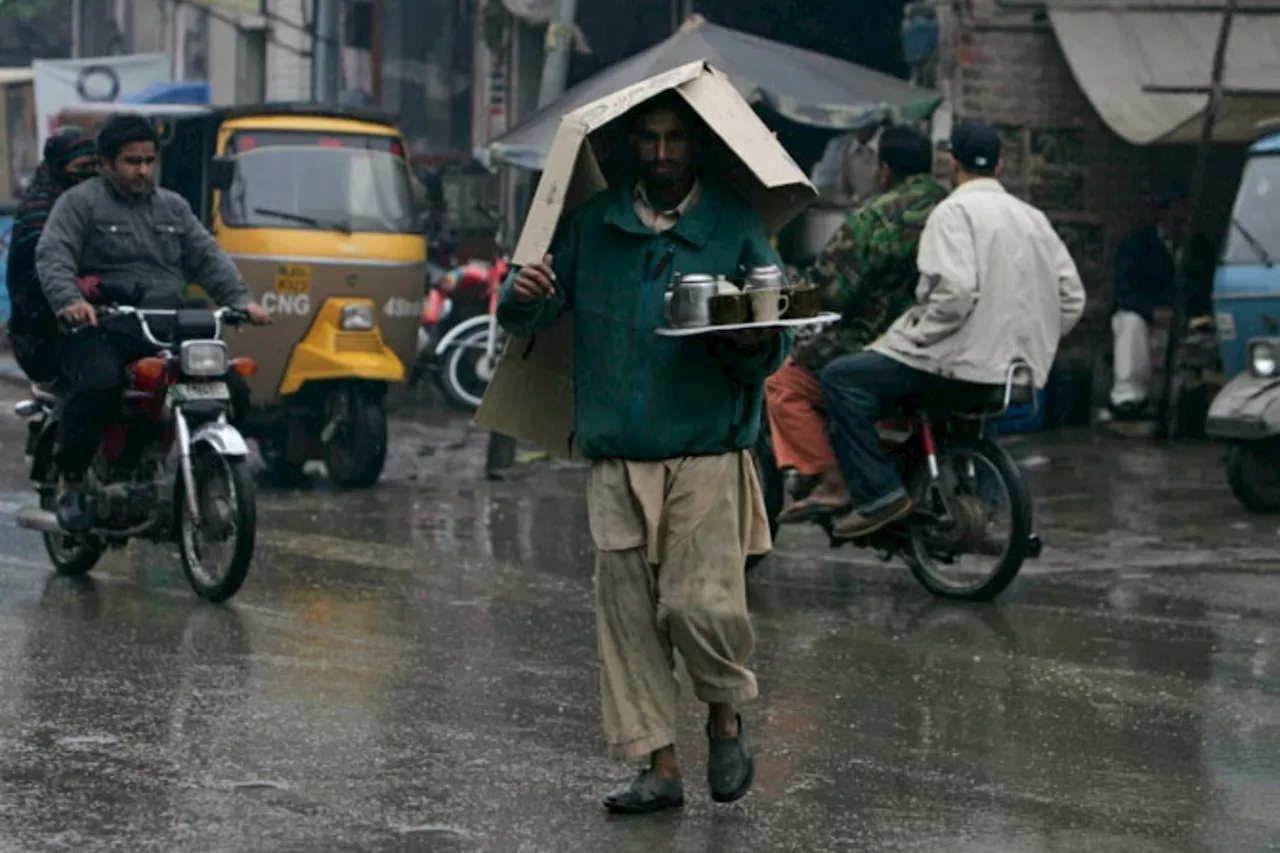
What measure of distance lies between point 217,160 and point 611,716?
861cm

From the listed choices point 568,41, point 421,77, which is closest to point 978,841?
point 568,41

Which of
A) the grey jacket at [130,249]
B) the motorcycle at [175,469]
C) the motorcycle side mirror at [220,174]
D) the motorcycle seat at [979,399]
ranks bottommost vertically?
the motorcycle at [175,469]

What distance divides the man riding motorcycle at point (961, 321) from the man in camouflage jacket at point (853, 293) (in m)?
0.19

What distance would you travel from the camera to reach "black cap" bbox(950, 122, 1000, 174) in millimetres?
9430

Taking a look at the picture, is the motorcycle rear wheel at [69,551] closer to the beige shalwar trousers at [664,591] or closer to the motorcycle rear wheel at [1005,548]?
the motorcycle rear wheel at [1005,548]

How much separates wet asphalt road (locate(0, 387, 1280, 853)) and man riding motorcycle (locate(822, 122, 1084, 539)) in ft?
1.82

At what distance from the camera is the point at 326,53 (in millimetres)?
27047

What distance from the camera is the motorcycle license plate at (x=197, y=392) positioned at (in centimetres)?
932

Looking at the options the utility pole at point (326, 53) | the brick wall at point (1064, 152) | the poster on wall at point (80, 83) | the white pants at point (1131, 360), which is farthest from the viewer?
the poster on wall at point (80, 83)

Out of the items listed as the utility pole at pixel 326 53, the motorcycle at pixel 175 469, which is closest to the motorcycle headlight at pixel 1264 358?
the motorcycle at pixel 175 469

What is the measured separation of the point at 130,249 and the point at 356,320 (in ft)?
14.4

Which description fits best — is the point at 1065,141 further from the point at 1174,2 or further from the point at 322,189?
the point at 322,189

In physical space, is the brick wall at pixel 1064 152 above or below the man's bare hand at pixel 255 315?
above

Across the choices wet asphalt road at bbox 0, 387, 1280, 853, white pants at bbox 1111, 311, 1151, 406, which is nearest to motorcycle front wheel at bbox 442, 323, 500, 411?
white pants at bbox 1111, 311, 1151, 406
